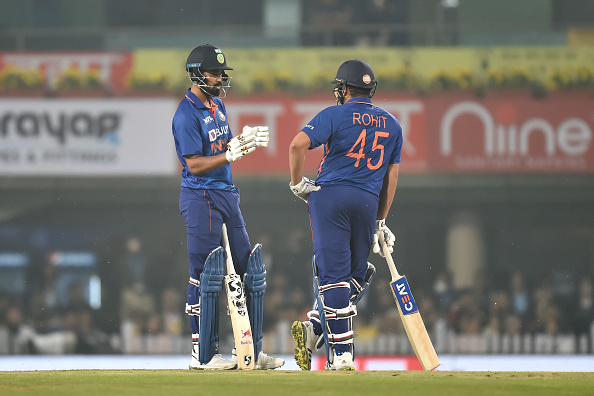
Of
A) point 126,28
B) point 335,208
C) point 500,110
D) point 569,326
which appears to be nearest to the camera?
point 335,208

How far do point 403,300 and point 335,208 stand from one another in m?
0.73

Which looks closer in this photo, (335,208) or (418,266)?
(335,208)

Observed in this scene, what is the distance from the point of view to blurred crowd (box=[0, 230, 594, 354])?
12.2 meters

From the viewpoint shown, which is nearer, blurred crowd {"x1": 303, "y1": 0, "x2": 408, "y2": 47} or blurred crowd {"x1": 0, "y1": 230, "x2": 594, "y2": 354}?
blurred crowd {"x1": 0, "y1": 230, "x2": 594, "y2": 354}

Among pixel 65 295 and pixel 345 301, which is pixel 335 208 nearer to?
pixel 345 301

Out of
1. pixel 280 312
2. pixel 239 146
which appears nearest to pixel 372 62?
pixel 280 312

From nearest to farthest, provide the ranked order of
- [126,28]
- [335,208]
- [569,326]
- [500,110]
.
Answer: [335,208] → [569,326] → [500,110] → [126,28]

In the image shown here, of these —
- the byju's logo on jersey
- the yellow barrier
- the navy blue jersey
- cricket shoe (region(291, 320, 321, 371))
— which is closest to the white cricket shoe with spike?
cricket shoe (region(291, 320, 321, 371))

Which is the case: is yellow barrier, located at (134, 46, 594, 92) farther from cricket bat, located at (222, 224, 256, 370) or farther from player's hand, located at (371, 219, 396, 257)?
cricket bat, located at (222, 224, 256, 370)

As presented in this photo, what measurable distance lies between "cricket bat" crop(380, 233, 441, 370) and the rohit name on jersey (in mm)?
1025

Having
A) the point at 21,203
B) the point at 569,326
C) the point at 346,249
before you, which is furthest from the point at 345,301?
the point at 21,203

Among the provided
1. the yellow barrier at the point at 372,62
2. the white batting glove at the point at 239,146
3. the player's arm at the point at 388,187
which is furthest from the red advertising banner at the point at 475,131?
the white batting glove at the point at 239,146

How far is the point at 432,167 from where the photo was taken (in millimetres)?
12898

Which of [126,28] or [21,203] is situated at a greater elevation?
[126,28]
